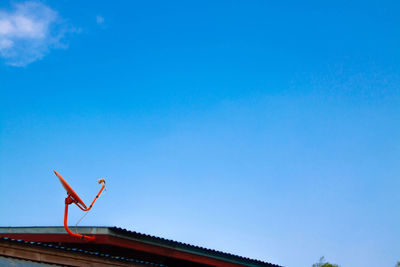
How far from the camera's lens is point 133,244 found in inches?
364

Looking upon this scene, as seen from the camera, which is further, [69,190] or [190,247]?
[190,247]

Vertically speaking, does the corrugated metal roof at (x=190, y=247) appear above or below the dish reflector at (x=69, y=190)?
below

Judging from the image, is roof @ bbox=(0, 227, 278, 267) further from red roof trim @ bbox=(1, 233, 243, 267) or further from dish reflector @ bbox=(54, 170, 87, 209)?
dish reflector @ bbox=(54, 170, 87, 209)

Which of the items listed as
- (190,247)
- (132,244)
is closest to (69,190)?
(132,244)

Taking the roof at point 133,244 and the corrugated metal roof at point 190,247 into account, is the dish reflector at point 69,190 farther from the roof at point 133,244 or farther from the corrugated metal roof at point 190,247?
the corrugated metal roof at point 190,247

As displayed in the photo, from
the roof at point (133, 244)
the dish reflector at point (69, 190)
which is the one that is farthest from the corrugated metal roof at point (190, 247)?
the dish reflector at point (69, 190)

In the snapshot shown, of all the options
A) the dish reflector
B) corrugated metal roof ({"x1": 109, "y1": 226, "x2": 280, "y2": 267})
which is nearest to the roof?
corrugated metal roof ({"x1": 109, "y1": 226, "x2": 280, "y2": 267})

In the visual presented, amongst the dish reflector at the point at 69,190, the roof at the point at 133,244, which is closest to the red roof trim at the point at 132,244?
the roof at the point at 133,244

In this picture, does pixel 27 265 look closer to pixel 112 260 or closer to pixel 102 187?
pixel 112 260

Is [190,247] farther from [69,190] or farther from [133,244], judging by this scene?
[69,190]

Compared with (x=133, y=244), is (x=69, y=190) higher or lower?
higher

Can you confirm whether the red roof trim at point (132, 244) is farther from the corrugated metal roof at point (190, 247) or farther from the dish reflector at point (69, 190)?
the dish reflector at point (69, 190)

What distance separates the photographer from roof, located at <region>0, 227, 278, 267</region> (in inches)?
352

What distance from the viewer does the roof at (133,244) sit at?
29.4 feet
